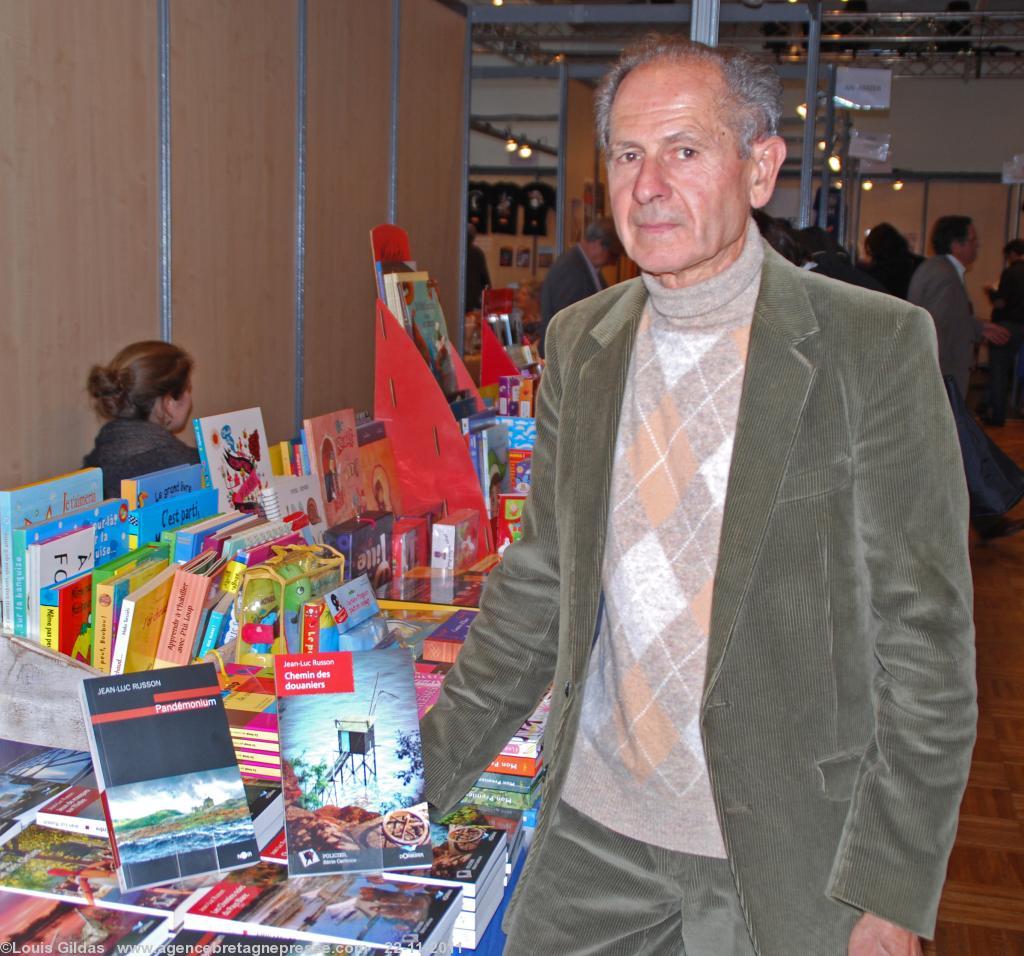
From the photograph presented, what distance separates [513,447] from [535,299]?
4986 mm

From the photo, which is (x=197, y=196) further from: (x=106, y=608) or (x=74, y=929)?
(x=74, y=929)

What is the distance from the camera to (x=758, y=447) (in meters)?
1.34

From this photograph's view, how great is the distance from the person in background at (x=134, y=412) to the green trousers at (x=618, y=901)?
191 cm

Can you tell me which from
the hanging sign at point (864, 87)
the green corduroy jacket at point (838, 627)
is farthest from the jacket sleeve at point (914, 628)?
the hanging sign at point (864, 87)

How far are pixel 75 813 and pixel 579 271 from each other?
4533 mm

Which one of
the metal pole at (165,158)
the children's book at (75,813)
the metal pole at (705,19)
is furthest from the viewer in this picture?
Result: the metal pole at (165,158)

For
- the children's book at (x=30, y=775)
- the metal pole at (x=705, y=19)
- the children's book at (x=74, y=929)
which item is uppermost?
the metal pole at (x=705, y=19)

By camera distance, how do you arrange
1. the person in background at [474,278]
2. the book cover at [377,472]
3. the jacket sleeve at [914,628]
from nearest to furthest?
the jacket sleeve at [914,628] < the book cover at [377,472] < the person in background at [474,278]

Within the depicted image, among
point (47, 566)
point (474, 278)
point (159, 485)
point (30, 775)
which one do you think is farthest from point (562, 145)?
point (30, 775)

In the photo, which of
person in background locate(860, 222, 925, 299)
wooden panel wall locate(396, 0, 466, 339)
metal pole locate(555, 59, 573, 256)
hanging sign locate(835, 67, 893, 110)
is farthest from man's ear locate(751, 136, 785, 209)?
metal pole locate(555, 59, 573, 256)

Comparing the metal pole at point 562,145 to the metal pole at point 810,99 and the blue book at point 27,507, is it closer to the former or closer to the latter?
the metal pole at point 810,99

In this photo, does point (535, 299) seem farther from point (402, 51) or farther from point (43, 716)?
point (43, 716)

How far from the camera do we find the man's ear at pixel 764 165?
1.44 metres

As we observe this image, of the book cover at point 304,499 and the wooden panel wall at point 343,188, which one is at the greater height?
the wooden panel wall at point 343,188
